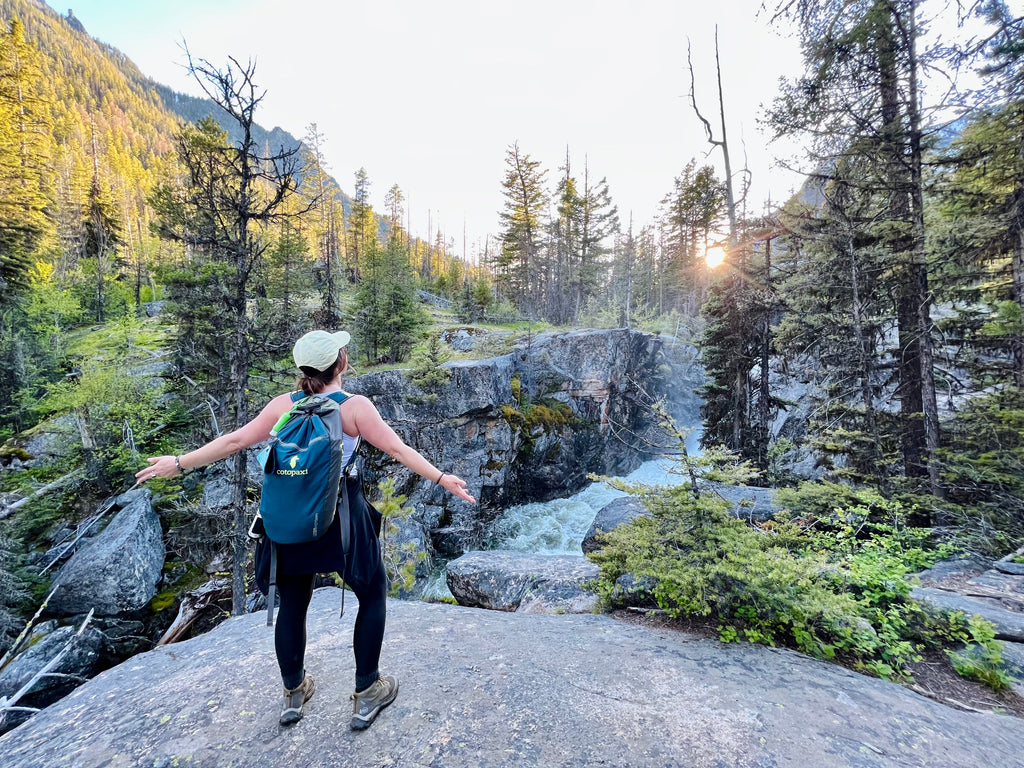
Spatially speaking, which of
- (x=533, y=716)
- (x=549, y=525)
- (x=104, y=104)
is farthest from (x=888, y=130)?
(x=104, y=104)

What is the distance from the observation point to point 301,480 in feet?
6.05

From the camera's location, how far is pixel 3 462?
11.2 m

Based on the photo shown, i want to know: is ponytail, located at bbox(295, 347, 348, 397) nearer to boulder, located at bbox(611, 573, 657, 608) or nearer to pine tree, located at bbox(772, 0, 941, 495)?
boulder, located at bbox(611, 573, 657, 608)

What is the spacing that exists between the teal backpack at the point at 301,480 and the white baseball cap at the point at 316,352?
0.83ft

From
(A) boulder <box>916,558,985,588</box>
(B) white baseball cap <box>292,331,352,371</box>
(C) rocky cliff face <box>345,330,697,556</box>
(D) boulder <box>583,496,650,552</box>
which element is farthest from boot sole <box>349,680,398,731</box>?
(C) rocky cliff face <box>345,330,697,556</box>

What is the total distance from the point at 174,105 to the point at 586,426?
483ft

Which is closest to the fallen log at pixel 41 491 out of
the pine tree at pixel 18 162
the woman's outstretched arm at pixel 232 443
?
the pine tree at pixel 18 162

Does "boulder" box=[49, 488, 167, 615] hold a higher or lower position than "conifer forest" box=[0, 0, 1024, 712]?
lower

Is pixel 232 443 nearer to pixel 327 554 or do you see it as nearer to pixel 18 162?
pixel 327 554

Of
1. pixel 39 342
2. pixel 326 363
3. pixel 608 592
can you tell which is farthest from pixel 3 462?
pixel 608 592

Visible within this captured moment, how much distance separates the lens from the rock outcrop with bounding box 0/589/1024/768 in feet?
6.30

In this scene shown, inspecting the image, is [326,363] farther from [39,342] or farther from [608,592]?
[39,342]

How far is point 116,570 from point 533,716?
10.6 metres

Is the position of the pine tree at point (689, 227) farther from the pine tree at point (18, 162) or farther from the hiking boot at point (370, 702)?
the pine tree at point (18, 162)
